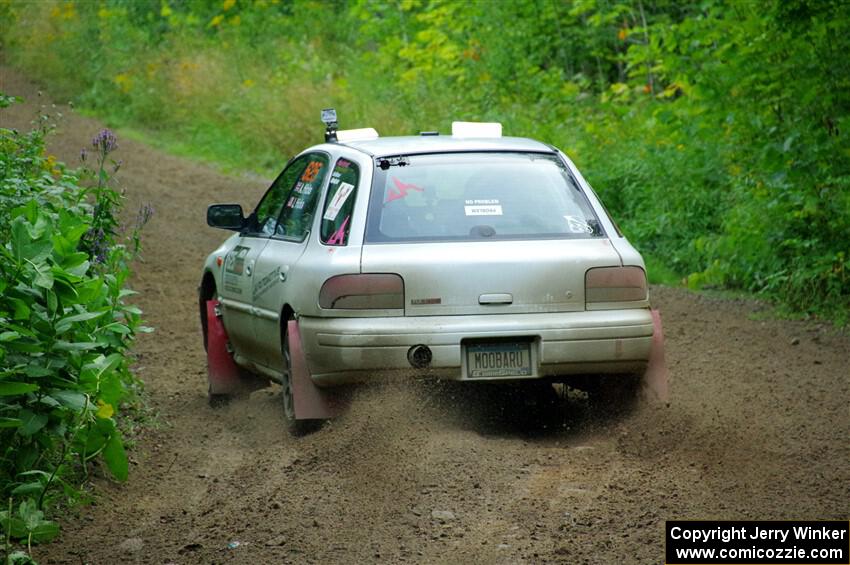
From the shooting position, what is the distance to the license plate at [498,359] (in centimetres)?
670

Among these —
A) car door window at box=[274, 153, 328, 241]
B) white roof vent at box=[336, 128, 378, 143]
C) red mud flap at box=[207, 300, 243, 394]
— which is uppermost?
white roof vent at box=[336, 128, 378, 143]

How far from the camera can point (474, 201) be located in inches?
281

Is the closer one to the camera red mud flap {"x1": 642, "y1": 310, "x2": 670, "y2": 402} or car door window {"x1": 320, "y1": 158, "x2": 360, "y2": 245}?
car door window {"x1": 320, "y1": 158, "x2": 360, "y2": 245}

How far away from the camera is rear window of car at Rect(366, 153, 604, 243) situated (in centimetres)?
699

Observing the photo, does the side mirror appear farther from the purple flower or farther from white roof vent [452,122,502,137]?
white roof vent [452,122,502,137]

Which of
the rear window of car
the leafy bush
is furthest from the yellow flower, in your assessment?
the rear window of car

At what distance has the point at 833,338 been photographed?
10.4m

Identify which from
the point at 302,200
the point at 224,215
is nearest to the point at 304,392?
the point at 302,200

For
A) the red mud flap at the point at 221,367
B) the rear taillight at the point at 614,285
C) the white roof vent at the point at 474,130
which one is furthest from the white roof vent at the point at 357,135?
the rear taillight at the point at 614,285

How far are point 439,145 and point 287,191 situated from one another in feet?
4.26

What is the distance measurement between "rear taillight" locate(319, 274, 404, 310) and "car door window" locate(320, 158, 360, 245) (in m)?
0.27

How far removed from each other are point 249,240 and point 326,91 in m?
13.6

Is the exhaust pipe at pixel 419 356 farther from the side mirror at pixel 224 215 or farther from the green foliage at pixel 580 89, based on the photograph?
the green foliage at pixel 580 89

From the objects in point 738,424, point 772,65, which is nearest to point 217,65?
point 772,65
